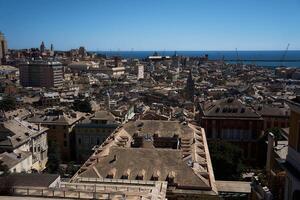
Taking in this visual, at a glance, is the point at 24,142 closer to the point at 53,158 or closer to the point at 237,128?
the point at 53,158

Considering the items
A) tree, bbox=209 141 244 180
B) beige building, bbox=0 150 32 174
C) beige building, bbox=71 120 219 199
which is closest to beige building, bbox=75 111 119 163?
beige building, bbox=0 150 32 174

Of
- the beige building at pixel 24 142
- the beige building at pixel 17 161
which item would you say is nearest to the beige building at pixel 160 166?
the beige building at pixel 17 161

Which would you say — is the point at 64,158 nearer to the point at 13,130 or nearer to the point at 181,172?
the point at 13,130

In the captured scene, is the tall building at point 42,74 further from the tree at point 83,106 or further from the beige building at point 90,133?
the beige building at point 90,133

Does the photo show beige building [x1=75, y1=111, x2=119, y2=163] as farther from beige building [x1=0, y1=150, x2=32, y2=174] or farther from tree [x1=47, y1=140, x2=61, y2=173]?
beige building [x1=0, y1=150, x2=32, y2=174]

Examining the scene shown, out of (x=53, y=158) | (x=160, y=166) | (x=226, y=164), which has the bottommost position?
(x=53, y=158)

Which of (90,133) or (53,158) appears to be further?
(90,133)

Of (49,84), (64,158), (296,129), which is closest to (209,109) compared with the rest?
(64,158)

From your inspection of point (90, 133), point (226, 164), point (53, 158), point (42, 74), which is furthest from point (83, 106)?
point (42, 74)
